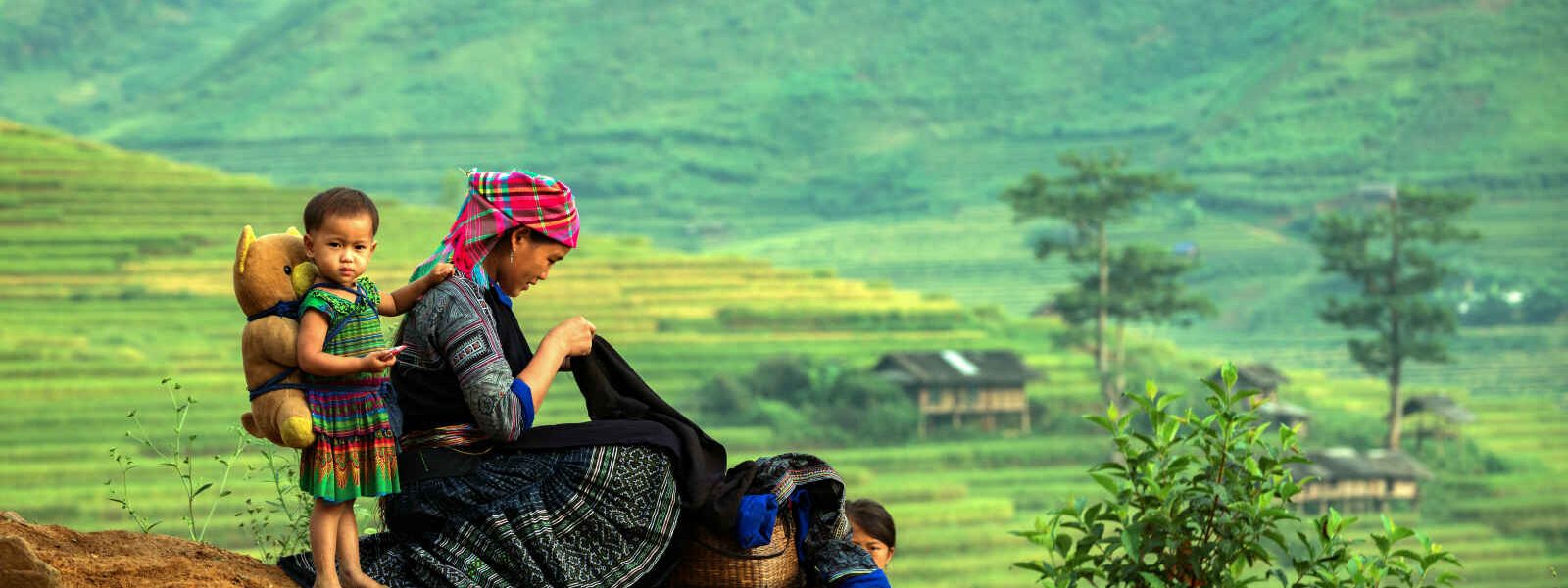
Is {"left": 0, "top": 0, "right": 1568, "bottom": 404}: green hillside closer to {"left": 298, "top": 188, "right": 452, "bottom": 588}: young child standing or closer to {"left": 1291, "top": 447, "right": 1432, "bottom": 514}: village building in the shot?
{"left": 1291, "top": 447, "right": 1432, "bottom": 514}: village building

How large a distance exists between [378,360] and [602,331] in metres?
27.3

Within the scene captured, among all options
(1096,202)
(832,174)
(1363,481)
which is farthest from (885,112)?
(1363,481)

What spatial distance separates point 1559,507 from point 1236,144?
25403 millimetres

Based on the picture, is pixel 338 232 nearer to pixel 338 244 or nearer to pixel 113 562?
pixel 338 244

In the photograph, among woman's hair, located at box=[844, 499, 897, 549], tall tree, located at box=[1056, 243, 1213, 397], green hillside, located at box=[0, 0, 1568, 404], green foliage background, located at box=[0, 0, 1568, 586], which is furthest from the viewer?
green hillside, located at box=[0, 0, 1568, 404]

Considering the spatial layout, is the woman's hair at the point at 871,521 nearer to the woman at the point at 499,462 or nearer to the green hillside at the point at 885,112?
the woman at the point at 499,462

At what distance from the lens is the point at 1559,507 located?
26953 millimetres

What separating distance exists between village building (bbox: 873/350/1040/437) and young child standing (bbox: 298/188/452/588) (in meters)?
26.2

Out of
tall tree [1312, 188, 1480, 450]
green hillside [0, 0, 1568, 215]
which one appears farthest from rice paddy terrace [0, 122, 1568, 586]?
green hillside [0, 0, 1568, 215]

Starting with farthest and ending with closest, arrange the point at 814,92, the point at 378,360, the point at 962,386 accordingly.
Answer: the point at 814,92, the point at 962,386, the point at 378,360

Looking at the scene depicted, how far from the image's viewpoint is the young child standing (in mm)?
2549

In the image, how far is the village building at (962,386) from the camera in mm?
28812

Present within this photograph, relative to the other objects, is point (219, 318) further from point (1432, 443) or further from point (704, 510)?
point (704, 510)

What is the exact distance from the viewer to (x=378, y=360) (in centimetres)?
249
